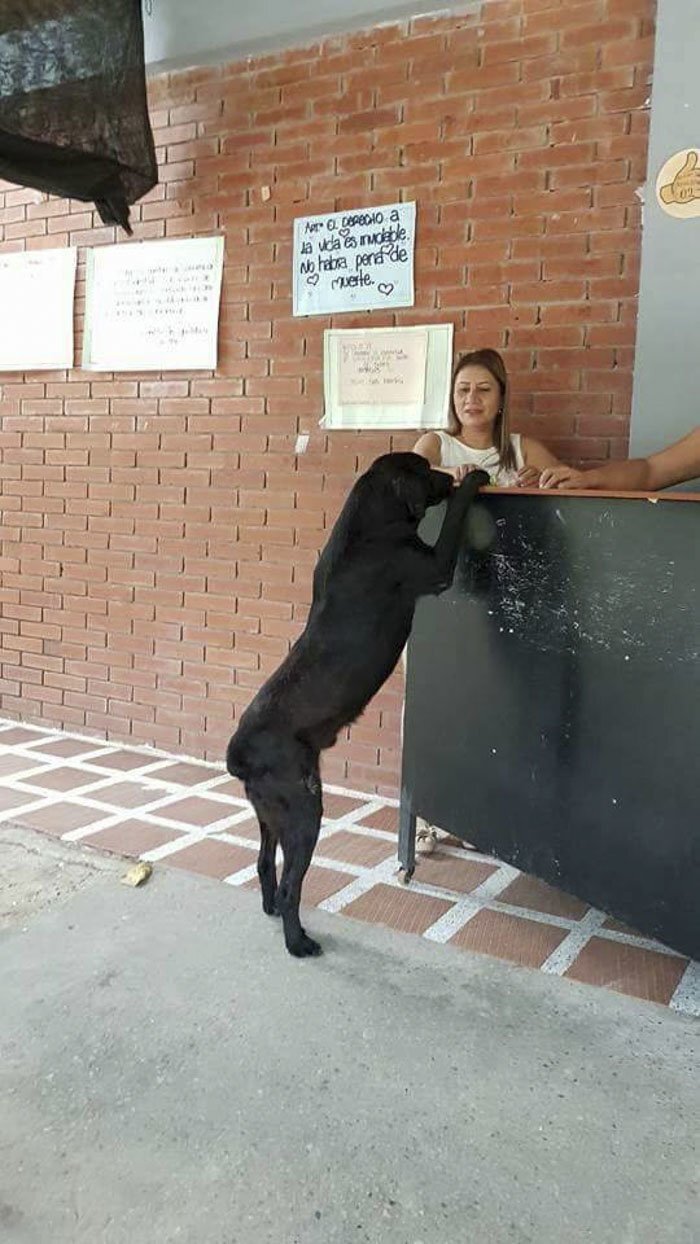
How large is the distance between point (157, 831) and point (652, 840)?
2.03m

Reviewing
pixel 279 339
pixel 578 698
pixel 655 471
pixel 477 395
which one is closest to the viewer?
pixel 578 698

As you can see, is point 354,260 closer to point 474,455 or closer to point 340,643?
point 474,455

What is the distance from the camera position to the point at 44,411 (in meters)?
4.86

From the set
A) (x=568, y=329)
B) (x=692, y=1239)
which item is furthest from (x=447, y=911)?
(x=568, y=329)

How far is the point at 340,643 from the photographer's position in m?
2.57

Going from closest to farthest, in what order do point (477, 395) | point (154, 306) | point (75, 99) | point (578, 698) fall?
point (578, 698)
point (477, 395)
point (75, 99)
point (154, 306)

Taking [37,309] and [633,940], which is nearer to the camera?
[633,940]

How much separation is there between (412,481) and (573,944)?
149cm

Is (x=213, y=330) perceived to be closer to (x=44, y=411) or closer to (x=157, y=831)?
(x=44, y=411)

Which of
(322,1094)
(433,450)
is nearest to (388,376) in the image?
(433,450)

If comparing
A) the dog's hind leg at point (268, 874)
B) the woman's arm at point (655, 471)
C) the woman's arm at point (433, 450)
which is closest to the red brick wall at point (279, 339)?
the woman's arm at point (433, 450)

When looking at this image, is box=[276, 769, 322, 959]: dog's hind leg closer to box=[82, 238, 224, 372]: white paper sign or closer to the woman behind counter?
the woman behind counter

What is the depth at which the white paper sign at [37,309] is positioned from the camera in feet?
15.4

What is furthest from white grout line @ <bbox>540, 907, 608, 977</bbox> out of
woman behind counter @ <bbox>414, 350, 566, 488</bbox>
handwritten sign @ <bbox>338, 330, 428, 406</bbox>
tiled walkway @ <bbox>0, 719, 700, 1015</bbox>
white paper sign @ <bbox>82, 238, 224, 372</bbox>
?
white paper sign @ <bbox>82, 238, 224, 372</bbox>
